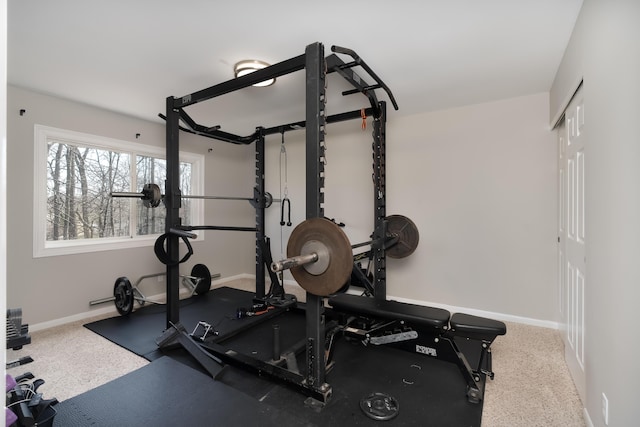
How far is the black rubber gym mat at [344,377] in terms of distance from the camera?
171 cm

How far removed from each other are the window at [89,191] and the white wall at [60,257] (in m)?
0.08

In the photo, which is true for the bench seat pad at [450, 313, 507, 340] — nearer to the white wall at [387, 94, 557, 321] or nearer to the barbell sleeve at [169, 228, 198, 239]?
the white wall at [387, 94, 557, 321]

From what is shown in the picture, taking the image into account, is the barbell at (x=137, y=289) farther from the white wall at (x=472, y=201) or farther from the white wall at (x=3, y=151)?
the white wall at (x=3, y=151)

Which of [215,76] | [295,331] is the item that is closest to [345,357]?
[295,331]

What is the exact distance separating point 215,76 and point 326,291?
7.16 feet

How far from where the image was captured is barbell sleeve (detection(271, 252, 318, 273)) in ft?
4.97

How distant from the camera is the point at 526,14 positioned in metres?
1.81

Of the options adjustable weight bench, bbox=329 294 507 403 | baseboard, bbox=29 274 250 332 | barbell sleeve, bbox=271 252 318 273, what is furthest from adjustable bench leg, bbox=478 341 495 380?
baseboard, bbox=29 274 250 332

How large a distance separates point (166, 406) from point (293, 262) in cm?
120

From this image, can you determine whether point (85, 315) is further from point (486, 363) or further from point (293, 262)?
point (486, 363)

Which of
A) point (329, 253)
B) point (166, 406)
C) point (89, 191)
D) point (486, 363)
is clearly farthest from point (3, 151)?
point (89, 191)

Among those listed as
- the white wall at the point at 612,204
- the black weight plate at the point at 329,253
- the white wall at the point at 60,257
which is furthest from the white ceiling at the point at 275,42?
the black weight plate at the point at 329,253

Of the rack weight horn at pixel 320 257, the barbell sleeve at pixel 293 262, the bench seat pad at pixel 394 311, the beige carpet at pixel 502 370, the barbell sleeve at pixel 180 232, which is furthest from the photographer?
the barbell sleeve at pixel 180 232

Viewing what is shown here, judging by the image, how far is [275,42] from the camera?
6.95ft
